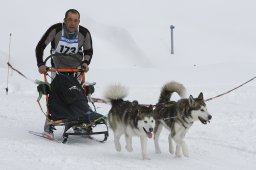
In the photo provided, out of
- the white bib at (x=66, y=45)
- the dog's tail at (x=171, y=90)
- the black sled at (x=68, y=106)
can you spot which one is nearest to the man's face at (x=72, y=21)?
the white bib at (x=66, y=45)

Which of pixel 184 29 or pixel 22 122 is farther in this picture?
pixel 184 29

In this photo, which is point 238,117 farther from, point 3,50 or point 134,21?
point 134,21

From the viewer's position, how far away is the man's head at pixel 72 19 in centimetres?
597

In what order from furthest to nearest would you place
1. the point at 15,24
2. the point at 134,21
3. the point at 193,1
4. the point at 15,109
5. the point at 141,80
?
the point at 193,1 < the point at 134,21 < the point at 15,24 < the point at 141,80 < the point at 15,109

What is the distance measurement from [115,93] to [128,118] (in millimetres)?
419

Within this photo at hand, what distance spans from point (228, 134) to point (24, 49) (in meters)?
11.7

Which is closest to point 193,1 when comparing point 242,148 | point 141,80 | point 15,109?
point 141,80

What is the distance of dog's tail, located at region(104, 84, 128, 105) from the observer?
5.57 meters

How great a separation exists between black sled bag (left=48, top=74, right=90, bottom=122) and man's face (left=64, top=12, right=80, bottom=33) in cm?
57

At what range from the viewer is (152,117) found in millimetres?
5102

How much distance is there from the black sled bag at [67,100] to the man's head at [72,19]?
0.58 m

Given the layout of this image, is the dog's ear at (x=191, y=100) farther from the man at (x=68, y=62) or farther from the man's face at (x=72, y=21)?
the man's face at (x=72, y=21)

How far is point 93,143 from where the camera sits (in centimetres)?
607

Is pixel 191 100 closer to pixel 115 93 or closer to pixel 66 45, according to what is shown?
pixel 115 93
